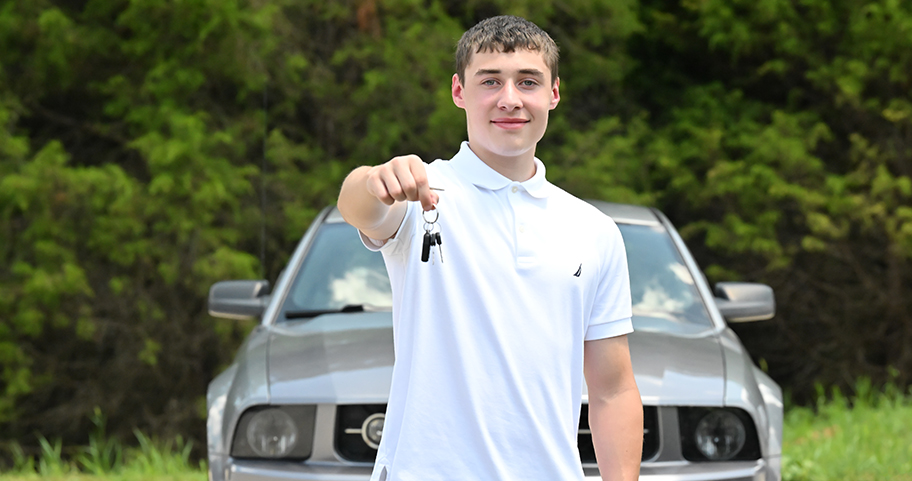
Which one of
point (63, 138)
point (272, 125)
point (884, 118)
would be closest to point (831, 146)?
point (884, 118)

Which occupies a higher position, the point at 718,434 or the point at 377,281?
the point at 377,281

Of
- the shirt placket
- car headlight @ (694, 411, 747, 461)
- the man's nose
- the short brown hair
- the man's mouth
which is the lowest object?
car headlight @ (694, 411, 747, 461)

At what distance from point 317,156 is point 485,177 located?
8170 millimetres

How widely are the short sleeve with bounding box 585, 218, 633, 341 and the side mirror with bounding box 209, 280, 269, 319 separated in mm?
2523

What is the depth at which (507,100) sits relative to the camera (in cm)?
176

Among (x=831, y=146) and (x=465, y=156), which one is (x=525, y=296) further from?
(x=831, y=146)

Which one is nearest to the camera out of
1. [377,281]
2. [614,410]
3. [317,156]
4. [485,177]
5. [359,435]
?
[485,177]

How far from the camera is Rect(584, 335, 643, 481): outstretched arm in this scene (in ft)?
6.23

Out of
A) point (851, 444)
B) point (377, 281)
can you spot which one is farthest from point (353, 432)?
point (851, 444)

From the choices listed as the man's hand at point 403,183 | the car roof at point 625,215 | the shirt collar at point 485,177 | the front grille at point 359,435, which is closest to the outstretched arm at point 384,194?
the man's hand at point 403,183

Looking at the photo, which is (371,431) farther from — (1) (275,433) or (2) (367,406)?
(1) (275,433)

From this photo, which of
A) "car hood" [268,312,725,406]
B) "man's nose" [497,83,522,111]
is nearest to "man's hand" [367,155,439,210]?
"man's nose" [497,83,522,111]

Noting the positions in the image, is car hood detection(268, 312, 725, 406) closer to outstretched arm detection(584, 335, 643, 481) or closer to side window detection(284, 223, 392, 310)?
side window detection(284, 223, 392, 310)

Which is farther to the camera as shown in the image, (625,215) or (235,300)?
(625,215)
